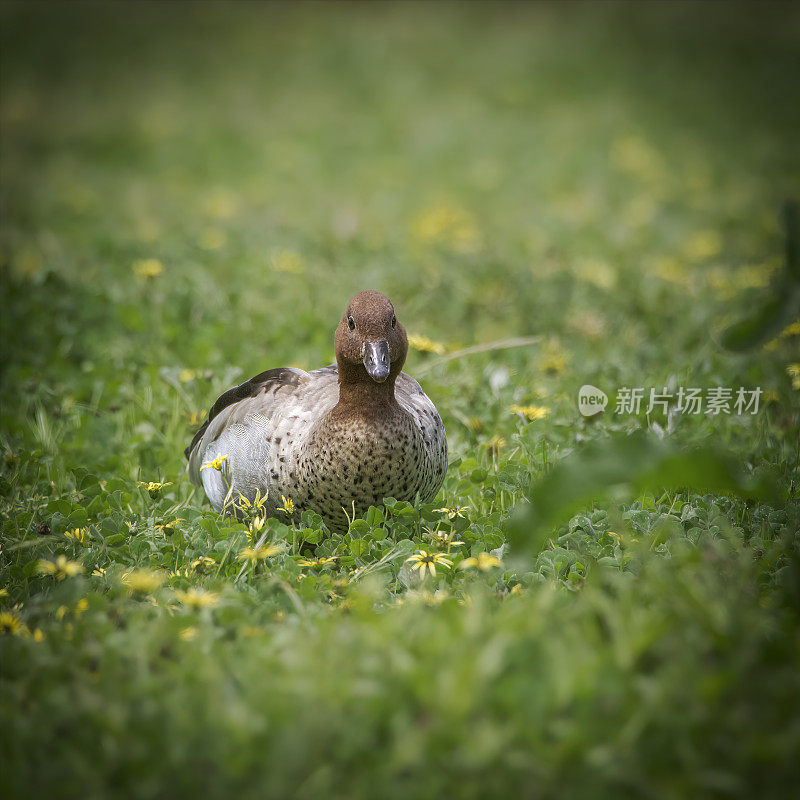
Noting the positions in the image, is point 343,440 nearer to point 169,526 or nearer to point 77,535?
point 169,526

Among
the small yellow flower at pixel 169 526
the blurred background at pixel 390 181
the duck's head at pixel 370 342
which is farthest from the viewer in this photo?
the blurred background at pixel 390 181

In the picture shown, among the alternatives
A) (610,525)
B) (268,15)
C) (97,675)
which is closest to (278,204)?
(610,525)

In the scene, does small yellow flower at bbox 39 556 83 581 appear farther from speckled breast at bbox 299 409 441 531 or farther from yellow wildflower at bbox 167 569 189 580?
speckled breast at bbox 299 409 441 531

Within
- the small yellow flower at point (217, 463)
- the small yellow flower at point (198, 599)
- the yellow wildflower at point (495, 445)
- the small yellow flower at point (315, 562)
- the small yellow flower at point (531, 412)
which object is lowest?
the small yellow flower at point (315, 562)

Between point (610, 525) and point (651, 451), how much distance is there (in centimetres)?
126

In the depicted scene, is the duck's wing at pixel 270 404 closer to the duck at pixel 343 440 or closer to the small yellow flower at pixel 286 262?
the duck at pixel 343 440

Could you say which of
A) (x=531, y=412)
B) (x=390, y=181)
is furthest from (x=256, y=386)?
(x=390, y=181)

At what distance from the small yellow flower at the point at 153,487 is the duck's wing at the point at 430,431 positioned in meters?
1.00

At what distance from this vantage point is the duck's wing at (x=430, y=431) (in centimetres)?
326

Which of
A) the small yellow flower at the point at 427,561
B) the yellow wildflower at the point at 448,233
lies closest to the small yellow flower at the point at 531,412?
the small yellow flower at the point at 427,561

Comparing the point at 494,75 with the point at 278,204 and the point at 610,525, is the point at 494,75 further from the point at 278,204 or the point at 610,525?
the point at 610,525

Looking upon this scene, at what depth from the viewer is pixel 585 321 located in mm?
5809

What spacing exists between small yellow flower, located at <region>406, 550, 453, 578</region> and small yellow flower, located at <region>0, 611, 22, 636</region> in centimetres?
122
